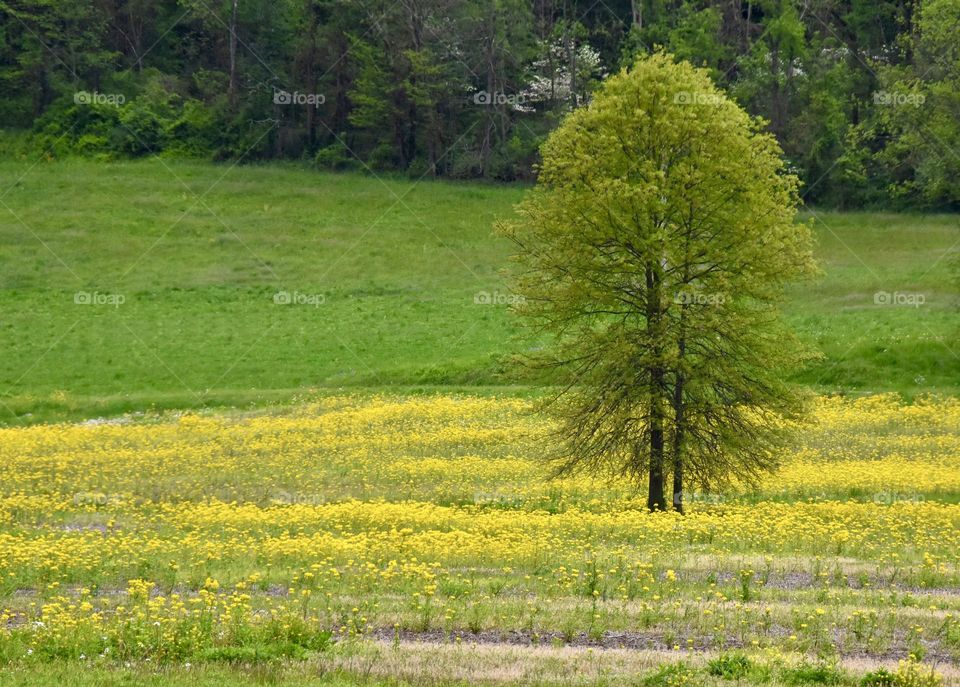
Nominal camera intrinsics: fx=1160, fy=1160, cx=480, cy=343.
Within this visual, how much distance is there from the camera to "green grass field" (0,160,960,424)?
45.9m

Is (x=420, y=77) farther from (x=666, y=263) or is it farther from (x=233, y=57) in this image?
(x=666, y=263)

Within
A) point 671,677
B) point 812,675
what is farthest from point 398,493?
point 812,675

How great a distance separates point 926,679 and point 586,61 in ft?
261

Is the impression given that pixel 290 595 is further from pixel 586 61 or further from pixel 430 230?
pixel 586 61

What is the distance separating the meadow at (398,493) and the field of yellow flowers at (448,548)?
82 millimetres

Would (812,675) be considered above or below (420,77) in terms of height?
below

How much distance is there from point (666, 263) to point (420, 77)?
6342 cm

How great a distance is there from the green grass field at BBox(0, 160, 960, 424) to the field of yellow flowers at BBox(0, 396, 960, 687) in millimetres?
8524

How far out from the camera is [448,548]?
19422 millimetres

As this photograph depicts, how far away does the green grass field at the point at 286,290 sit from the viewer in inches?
1807

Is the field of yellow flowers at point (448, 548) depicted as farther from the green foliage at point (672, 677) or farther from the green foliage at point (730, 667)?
the green foliage at point (672, 677)

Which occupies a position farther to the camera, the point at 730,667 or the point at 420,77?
the point at 420,77

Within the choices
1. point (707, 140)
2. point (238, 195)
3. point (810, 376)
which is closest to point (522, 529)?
point (707, 140)

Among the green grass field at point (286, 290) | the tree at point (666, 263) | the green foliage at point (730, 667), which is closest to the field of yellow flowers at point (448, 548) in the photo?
the green foliage at point (730, 667)
